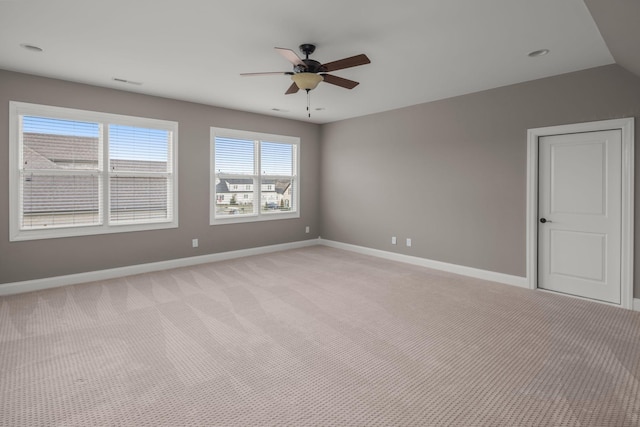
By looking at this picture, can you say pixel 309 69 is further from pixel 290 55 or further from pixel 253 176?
pixel 253 176

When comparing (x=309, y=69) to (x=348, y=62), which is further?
(x=309, y=69)

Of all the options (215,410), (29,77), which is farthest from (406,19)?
(29,77)

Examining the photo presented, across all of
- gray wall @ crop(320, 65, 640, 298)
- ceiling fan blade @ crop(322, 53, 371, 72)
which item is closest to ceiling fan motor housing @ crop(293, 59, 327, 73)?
ceiling fan blade @ crop(322, 53, 371, 72)

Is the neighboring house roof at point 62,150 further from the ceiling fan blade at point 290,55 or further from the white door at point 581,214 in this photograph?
the white door at point 581,214

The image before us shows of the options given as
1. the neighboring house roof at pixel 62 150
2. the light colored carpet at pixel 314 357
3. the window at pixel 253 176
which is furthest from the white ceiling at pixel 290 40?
the light colored carpet at pixel 314 357

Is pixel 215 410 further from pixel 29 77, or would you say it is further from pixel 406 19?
pixel 29 77

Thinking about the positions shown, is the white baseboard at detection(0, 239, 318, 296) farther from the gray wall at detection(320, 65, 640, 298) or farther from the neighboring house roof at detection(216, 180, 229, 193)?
the gray wall at detection(320, 65, 640, 298)

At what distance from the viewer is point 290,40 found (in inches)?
124

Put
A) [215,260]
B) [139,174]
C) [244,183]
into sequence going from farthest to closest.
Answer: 1. [244,183]
2. [215,260]
3. [139,174]

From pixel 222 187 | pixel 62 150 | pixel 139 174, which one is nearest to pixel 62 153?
pixel 62 150

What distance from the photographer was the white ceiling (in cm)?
261

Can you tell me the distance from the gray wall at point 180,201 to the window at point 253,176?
150 millimetres

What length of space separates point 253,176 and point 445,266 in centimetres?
376

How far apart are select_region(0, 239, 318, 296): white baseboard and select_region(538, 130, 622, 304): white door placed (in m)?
4.54
